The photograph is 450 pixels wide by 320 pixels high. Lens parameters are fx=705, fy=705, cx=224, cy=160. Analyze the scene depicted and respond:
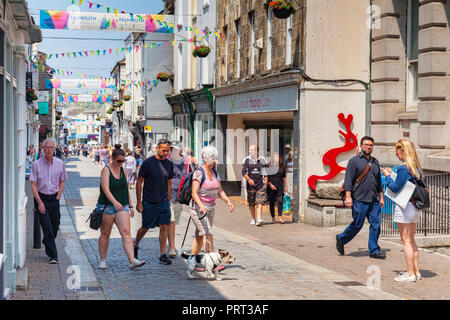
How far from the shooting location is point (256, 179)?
16.1 m

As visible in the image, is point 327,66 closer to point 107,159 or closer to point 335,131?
point 335,131

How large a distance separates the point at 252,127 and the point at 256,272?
48.2 ft

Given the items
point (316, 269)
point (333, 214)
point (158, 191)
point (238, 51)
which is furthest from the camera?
point (238, 51)

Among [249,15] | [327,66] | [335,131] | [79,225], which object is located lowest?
[79,225]

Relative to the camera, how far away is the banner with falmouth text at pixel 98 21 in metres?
25.4

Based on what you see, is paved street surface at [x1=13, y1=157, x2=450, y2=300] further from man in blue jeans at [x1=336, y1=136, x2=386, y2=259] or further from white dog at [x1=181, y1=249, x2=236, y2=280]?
man in blue jeans at [x1=336, y1=136, x2=386, y2=259]

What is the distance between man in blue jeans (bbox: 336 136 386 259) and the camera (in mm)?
11203

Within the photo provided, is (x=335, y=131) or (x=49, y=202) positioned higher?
(x=335, y=131)

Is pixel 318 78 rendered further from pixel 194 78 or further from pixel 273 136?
pixel 194 78

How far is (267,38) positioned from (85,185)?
12892 mm

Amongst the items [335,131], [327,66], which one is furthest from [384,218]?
[327,66]

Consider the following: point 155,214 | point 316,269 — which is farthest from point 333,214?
point 155,214
